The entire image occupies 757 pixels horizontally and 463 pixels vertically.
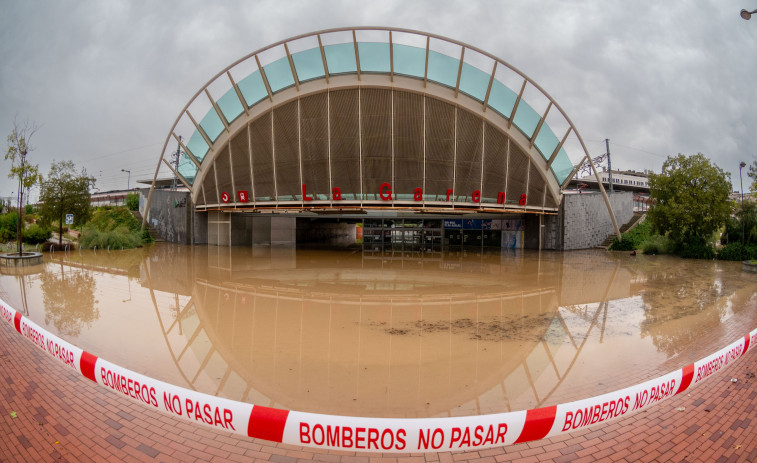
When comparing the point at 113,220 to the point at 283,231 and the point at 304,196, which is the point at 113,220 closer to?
the point at 283,231

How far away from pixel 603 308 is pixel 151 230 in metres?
39.9

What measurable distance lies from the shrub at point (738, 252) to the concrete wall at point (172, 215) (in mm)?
42085

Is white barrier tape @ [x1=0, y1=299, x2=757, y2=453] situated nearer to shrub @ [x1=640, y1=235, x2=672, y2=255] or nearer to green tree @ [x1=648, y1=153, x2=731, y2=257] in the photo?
green tree @ [x1=648, y1=153, x2=731, y2=257]

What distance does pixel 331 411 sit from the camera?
4387 mm

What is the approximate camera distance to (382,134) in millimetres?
23656

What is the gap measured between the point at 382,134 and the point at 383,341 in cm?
1870

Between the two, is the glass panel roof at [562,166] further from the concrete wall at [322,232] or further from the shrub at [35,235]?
the shrub at [35,235]

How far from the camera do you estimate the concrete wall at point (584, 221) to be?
29.3m

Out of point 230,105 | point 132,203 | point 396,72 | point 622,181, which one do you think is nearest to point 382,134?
point 396,72

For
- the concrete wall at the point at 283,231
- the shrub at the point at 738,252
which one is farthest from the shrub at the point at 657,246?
the concrete wall at the point at 283,231

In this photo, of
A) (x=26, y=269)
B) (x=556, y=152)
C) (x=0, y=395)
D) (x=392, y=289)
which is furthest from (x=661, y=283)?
(x=26, y=269)

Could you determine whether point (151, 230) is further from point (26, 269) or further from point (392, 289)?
point (392, 289)

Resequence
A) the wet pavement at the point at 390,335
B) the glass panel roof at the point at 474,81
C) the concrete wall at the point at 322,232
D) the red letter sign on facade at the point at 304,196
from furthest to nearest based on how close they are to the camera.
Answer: the concrete wall at the point at 322,232 < the red letter sign on facade at the point at 304,196 < the glass panel roof at the point at 474,81 < the wet pavement at the point at 390,335

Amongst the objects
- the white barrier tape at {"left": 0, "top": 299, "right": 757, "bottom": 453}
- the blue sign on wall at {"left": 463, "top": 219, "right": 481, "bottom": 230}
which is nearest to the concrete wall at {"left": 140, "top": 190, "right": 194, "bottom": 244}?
the blue sign on wall at {"left": 463, "top": 219, "right": 481, "bottom": 230}
